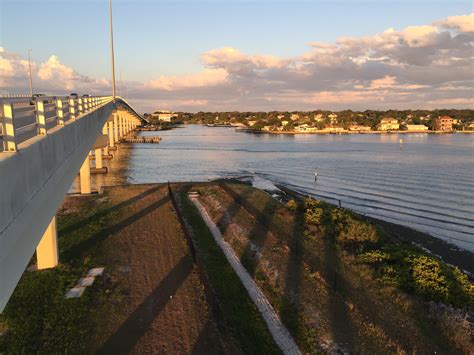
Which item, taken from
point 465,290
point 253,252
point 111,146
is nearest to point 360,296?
point 465,290

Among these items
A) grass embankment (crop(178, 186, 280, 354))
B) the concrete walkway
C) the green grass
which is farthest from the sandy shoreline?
grass embankment (crop(178, 186, 280, 354))

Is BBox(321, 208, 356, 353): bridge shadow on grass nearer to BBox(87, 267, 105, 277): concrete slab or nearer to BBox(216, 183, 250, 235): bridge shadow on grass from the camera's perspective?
BBox(216, 183, 250, 235): bridge shadow on grass

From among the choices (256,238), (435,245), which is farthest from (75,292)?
(435,245)

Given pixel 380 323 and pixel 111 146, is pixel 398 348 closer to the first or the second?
pixel 380 323

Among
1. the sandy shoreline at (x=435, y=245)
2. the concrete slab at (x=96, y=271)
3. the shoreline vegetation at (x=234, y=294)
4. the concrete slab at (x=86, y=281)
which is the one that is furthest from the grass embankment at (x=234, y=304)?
the sandy shoreline at (x=435, y=245)

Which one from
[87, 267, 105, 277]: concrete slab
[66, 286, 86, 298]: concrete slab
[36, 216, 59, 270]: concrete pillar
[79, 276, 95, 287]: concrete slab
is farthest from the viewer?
[36, 216, 59, 270]: concrete pillar

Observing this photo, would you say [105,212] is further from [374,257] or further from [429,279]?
[429,279]
